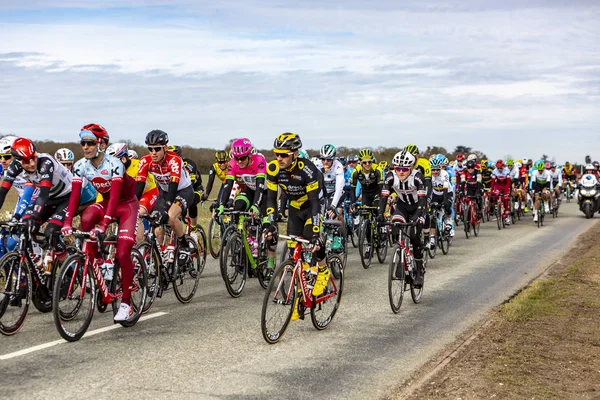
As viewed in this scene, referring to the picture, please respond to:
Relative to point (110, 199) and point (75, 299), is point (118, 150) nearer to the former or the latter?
point (110, 199)

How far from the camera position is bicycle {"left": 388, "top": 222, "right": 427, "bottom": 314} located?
1044 centimetres

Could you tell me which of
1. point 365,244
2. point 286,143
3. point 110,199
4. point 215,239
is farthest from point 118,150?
point 215,239

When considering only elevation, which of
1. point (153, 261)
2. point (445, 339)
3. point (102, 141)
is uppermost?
point (102, 141)

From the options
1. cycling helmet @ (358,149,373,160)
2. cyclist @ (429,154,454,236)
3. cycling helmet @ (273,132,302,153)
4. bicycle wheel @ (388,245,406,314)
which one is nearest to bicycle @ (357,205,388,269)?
cycling helmet @ (358,149,373,160)

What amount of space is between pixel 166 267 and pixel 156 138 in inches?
70.1

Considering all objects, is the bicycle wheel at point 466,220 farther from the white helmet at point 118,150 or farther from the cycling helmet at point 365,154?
the white helmet at point 118,150

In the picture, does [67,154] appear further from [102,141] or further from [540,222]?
[540,222]

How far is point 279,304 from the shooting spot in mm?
8289

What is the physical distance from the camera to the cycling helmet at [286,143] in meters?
8.95

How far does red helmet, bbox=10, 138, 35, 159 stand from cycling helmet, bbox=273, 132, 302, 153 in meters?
2.97

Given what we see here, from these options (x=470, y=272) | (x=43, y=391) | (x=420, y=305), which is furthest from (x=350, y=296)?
(x=43, y=391)

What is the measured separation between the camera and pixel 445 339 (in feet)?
29.5

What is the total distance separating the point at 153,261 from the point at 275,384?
12.1ft

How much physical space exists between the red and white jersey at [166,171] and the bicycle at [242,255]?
917 millimetres
